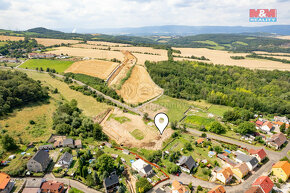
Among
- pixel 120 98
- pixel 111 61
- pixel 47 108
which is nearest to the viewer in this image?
pixel 47 108

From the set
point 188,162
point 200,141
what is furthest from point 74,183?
point 200,141

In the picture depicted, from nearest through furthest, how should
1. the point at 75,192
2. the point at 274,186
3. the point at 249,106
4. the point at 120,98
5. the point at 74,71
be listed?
the point at 75,192
the point at 274,186
the point at 249,106
the point at 120,98
the point at 74,71

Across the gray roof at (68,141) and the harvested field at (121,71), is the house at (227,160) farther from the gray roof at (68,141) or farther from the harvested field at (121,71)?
the harvested field at (121,71)

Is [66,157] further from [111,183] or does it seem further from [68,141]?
[111,183]

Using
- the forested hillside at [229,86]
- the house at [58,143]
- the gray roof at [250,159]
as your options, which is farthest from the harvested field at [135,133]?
the forested hillside at [229,86]

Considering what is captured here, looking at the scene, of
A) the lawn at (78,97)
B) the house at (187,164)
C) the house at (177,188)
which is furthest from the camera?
the lawn at (78,97)

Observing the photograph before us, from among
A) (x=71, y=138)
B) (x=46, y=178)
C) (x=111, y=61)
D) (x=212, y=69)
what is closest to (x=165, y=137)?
(x=71, y=138)

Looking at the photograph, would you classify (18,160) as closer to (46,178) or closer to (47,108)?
(46,178)
